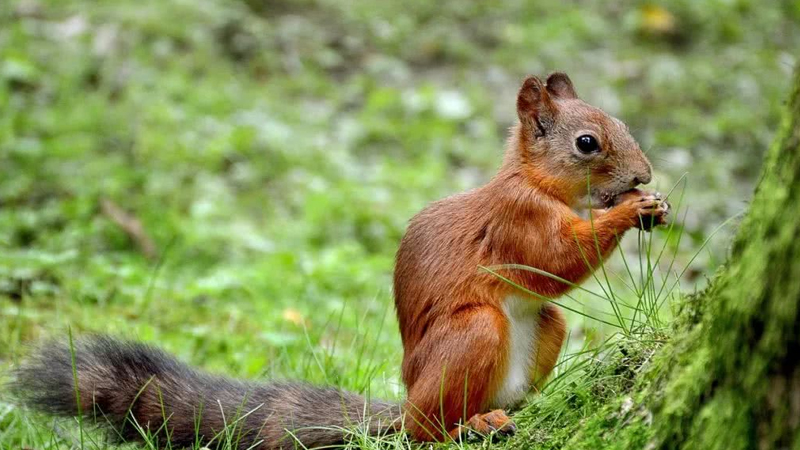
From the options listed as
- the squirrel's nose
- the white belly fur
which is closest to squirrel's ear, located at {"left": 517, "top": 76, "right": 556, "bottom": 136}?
the squirrel's nose

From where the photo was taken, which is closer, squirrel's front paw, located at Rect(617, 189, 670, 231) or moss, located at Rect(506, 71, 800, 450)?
moss, located at Rect(506, 71, 800, 450)

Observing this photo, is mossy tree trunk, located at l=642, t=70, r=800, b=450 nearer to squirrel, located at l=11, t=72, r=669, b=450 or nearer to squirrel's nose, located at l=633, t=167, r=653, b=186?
squirrel, located at l=11, t=72, r=669, b=450

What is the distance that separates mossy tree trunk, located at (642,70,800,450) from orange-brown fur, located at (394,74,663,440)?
0.78 meters

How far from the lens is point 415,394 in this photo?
2.60 metres

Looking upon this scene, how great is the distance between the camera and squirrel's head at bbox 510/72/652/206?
9.36 ft

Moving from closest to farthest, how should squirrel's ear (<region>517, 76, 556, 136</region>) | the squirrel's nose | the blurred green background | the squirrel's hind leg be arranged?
the squirrel's hind leg → the squirrel's nose → squirrel's ear (<region>517, 76, 556, 136</region>) → the blurred green background

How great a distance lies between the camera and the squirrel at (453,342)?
2.57 meters

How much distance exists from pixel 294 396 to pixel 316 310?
205 cm

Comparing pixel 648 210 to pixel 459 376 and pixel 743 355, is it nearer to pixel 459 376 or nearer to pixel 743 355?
pixel 459 376

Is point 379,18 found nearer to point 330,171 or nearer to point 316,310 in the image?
point 330,171

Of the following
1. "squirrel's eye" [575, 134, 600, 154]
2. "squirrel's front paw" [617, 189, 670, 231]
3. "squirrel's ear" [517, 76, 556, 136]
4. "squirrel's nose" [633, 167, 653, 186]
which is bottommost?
"squirrel's front paw" [617, 189, 670, 231]

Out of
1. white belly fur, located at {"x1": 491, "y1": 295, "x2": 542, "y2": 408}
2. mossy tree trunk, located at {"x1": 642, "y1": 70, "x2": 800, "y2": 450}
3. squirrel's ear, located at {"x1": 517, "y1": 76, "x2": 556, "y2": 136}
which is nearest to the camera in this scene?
mossy tree trunk, located at {"x1": 642, "y1": 70, "x2": 800, "y2": 450}

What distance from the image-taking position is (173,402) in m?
2.67

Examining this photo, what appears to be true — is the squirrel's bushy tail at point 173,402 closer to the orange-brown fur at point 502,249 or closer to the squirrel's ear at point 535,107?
the orange-brown fur at point 502,249
